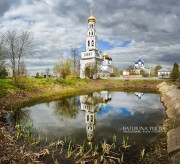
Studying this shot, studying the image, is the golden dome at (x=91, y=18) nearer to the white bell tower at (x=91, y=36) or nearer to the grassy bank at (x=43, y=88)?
the white bell tower at (x=91, y=36)

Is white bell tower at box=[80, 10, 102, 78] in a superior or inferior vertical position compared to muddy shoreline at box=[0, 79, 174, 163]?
superior

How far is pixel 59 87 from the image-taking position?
45438 millimetres

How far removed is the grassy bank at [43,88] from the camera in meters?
27.5

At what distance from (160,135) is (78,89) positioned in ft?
126

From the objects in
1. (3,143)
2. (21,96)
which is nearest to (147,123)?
(3,143)

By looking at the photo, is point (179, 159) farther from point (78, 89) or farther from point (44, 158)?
point (78, 89)

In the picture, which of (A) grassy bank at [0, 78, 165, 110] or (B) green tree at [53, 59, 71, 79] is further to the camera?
(B) green tree at [53, 59, 71, 79]

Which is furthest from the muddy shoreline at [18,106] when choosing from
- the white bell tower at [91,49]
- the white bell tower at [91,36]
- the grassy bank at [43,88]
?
the white bell tower at [91,36]

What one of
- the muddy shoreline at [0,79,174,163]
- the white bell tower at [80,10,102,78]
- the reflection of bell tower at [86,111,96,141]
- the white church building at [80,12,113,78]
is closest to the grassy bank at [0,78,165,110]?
the muddy shoreline at [0,79,174,163]

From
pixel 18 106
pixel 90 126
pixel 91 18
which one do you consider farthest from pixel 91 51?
pixel 90 126

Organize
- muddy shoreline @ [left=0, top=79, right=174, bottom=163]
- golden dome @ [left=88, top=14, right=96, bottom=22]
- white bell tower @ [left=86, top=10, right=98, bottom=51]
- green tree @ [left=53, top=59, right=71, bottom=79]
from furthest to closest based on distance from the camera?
white bell tower @ [left=86, top=10, right=98, bottom=51], golden dome @ [left=88, top=14, right=96, bottom=22], green tree @ [left=53, top=59, right=71, bottom=79], muddy shoreline @ [left=0, top=79, right=174, bottom=163]

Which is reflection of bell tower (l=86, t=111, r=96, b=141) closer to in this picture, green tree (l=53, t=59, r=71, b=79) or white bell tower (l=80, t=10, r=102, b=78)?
green tree (l=53, t=59, r=71, b=79)

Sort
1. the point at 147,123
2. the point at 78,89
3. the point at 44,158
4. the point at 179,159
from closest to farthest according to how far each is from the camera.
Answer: the point at 179,159, the point at 44,158, the point at 147,123, the point at 78,89

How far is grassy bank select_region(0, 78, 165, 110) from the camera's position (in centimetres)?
2748
